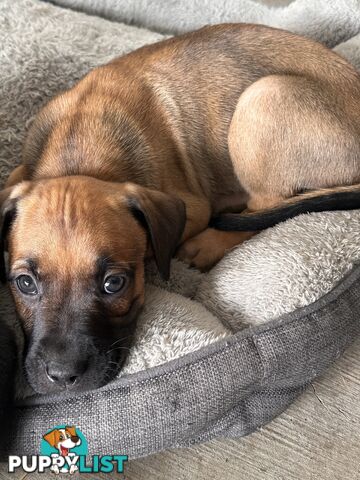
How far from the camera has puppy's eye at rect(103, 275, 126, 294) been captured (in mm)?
2234

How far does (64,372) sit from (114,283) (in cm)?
38

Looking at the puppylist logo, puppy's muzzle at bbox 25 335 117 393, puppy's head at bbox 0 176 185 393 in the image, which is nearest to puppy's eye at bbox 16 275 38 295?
puppy's head at bbox 0 176 185 393

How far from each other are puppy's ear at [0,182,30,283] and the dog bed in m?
0.29

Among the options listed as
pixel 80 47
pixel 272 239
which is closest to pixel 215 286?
pixel 272 239

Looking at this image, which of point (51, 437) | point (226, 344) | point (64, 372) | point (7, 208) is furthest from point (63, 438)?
point (7, 208)

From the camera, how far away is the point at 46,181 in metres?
2.46

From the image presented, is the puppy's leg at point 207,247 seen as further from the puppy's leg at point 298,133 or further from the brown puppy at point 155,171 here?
the puppy's leg at point 298,133

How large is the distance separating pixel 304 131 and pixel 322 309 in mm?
859

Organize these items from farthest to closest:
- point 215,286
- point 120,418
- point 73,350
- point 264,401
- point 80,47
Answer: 1. point 80,47
2. point 215,286
3. point 264,401
4. point 120,418
5. point 73,350

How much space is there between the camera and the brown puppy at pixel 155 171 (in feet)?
7.13

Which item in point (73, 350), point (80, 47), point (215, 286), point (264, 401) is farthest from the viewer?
point (80, 47)

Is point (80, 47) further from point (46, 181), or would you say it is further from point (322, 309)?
point (322, 309)

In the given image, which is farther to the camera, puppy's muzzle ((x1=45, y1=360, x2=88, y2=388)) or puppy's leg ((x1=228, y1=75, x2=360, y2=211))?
puppy's leg ((x1=228, y1=75, x2=360, y2=211))

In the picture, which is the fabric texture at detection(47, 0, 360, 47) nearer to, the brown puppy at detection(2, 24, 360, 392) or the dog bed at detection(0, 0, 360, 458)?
the brown puppy at detection(2, 24, 360, 392)
